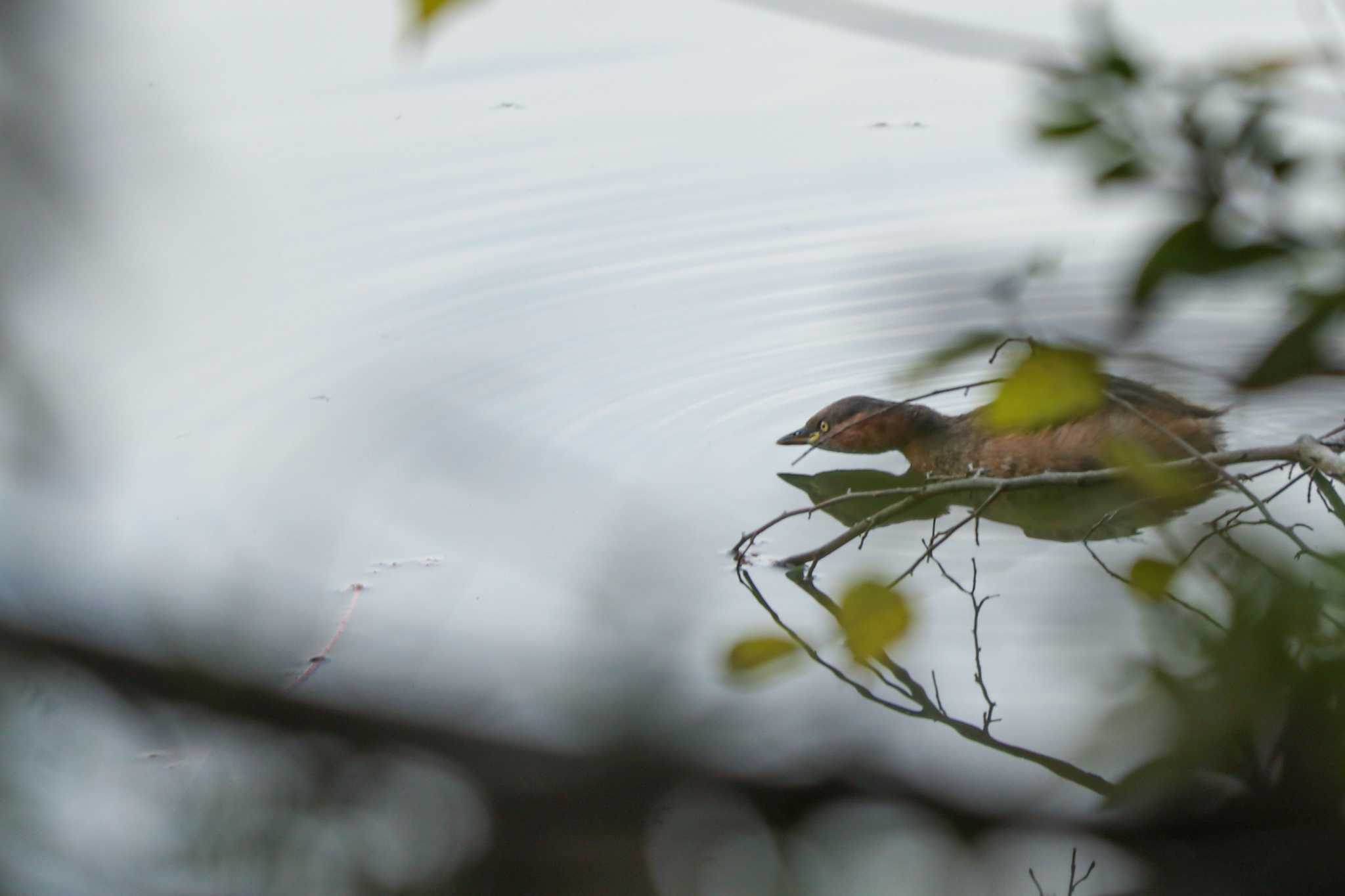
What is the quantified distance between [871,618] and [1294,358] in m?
0.28

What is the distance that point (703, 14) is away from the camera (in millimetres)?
8094

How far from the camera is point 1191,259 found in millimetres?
837

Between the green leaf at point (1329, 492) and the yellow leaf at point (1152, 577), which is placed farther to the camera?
the green leaf at point (1329, 492)

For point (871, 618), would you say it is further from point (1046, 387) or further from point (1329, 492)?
point (1329, 492)

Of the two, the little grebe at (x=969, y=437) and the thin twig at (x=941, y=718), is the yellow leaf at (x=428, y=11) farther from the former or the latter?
the little grebe at (x=969, y=437)

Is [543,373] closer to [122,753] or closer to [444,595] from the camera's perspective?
[444,595]

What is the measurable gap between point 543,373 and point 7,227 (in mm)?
4067

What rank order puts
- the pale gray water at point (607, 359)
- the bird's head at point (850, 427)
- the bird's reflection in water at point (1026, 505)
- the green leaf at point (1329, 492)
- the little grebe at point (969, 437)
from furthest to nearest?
the bird's head at point (850, 427) < the little grebe at point (969, 437) < the bird's reflection in water at point (1026, 505) < the green leaf at point (1329, 492) < the pale gray water at point (607, 359)

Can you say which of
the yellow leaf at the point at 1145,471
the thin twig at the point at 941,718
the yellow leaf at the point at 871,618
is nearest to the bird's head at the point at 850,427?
the thin twig at the point at 941,718

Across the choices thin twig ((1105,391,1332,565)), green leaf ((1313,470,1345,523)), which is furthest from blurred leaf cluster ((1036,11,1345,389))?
green leaf ((1313,470,1345,523))

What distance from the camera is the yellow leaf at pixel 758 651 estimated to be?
99 centimetres

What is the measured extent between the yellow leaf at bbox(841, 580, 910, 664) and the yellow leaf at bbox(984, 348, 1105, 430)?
13 cm

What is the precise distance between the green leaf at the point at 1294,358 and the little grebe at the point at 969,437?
9.20 feet

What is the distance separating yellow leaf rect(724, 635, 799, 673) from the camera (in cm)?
99
